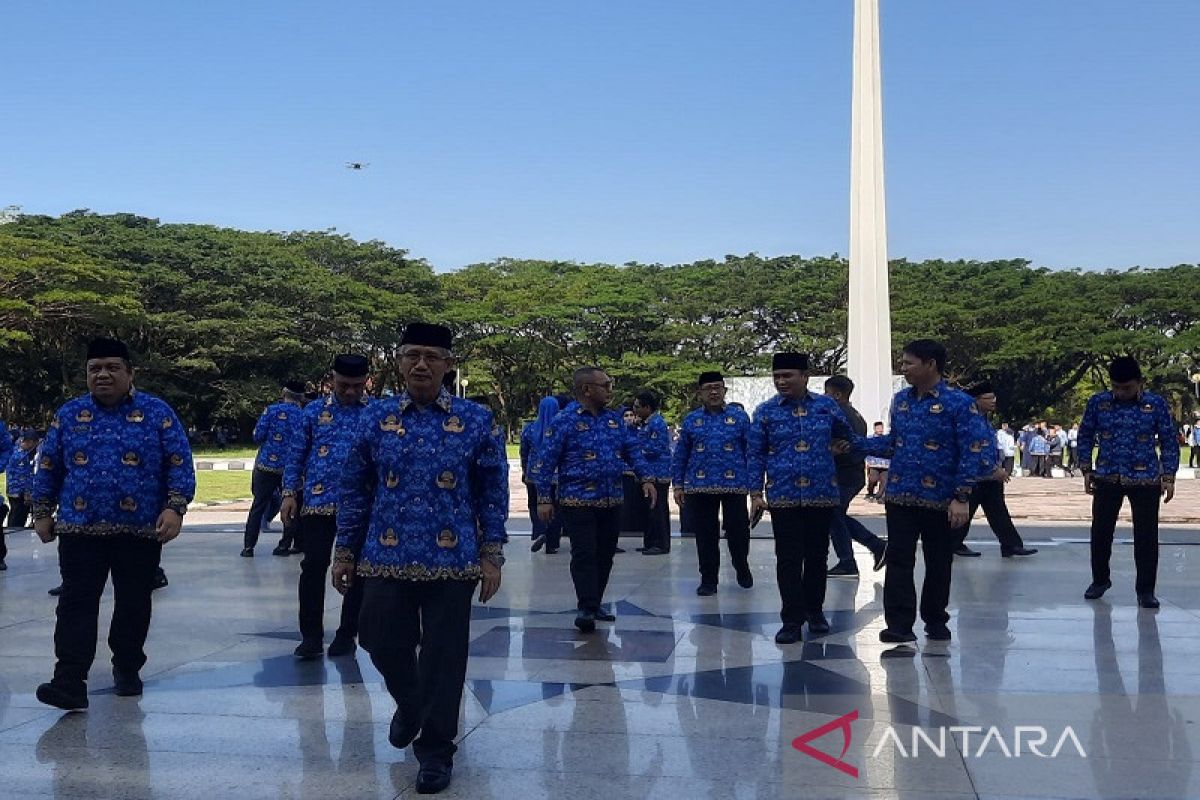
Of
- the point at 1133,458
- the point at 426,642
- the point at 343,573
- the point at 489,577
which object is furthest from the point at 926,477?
the point at 343,573

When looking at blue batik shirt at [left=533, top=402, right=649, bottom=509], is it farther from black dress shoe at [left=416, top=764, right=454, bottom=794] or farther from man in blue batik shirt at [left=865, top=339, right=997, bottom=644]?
black dress shoe at [left=416, top=764, right=454, bottom=794]

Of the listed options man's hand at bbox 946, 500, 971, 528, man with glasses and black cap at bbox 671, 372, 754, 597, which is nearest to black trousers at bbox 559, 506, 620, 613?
man with glasses and black cap at bbox 671, 372, 754, 597

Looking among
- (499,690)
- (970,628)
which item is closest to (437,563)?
(499,690)

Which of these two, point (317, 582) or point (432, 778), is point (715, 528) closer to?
point (317, 582)

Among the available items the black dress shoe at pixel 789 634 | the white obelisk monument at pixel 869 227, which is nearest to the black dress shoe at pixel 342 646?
the black dress shoe at pixel 789 634

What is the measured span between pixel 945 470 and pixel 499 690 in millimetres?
2739

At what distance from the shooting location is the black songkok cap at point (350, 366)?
6613 mm

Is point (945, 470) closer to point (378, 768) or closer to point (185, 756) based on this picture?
point (378, 768)

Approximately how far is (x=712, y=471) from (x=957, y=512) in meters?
2.59

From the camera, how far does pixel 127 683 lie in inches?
220

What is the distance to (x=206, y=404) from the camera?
49625 mm

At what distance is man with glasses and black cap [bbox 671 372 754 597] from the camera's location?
885 cm

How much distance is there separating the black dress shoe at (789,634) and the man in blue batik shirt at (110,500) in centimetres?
328

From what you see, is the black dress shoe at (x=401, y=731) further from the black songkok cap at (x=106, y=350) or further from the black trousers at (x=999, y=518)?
the black trousers at (x=999, y=518)
